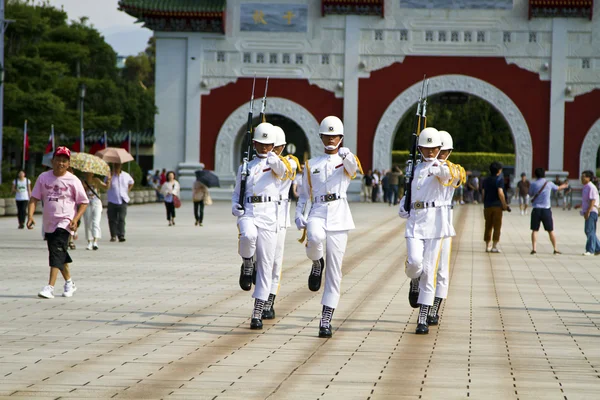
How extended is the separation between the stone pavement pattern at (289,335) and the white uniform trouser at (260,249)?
39cm

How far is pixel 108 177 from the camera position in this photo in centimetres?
2028

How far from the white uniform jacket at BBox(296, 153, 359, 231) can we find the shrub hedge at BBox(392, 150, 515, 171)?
5478cm

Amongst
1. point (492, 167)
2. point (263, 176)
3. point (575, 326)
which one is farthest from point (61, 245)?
point (492, 167)

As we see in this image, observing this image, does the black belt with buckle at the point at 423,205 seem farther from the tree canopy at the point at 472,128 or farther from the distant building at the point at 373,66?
the tree canopy at the point at 472,128

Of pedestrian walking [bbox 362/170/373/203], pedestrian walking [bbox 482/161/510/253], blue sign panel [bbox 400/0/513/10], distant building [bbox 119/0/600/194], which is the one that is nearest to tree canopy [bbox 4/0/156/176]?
distant building [bbox 119/0/600/194]

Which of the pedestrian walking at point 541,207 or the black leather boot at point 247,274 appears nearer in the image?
the black leather boot at point 247,274

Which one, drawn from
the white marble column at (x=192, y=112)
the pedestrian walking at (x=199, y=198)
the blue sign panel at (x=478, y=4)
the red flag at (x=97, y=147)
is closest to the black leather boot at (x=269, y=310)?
the pedestrian walking at (x=199, y=198)

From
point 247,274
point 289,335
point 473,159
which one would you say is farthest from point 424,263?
point 473,159

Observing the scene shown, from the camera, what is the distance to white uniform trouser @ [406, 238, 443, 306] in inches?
379

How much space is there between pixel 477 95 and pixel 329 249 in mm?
35096

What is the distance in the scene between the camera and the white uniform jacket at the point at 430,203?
9.76 m

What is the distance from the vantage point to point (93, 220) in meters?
18.3

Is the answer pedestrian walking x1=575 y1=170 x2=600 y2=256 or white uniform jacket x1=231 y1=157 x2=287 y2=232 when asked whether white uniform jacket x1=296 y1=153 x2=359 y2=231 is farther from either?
pedestrian walking x1=575 y1=170 x2=600 y2=256

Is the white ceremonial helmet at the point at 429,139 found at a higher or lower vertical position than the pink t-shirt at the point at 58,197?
higher
